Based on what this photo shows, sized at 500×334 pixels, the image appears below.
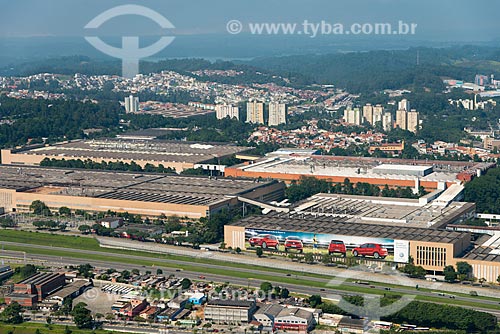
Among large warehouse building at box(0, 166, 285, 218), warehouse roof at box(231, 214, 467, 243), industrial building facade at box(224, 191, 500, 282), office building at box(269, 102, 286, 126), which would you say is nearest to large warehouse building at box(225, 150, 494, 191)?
large warehouse building at box(0, 166, 285, 218)

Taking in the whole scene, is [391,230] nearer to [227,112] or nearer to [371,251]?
[371,251]

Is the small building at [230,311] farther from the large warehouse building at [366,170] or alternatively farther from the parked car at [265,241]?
the large warehouse building at [366,170]

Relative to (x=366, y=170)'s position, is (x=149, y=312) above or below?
below

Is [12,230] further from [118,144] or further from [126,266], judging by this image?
[118,144]

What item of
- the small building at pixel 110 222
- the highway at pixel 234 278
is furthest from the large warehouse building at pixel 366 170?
the highway at pixel 234 278

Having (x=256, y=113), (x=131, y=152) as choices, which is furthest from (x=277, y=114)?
(x=131, y=152)

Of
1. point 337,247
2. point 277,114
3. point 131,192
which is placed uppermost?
point 277,114

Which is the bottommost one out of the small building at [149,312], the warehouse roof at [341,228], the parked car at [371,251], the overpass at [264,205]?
the small building at [149,312]
